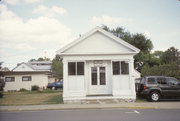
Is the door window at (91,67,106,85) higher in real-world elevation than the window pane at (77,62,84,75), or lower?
lower

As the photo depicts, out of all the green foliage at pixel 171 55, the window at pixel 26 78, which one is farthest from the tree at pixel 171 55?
the window at pixel 26 78

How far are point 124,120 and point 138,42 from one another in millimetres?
46271

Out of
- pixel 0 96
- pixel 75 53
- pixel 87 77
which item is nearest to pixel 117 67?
pixel 87 77

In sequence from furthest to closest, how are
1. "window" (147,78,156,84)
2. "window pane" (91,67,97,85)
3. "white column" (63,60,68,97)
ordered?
"window pane" (91,67,97,85)
"window" (147,78,156,84)
"white column" (63,60,68,97)

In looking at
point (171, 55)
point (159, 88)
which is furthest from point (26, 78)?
point (171, 55)

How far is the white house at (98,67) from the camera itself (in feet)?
53.7

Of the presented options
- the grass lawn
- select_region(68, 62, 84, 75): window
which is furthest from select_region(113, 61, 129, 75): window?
the grass lawn

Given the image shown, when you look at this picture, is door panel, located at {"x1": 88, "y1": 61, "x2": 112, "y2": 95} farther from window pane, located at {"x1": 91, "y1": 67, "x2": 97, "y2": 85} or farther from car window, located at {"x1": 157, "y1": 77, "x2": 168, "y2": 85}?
car window, located at {"x1": 157, "y1": 77, "x2": 168, "y2": 85}

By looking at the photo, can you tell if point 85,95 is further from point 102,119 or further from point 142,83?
point 102,119

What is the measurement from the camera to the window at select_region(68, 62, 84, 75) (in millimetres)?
16812

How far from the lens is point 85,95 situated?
637 inches

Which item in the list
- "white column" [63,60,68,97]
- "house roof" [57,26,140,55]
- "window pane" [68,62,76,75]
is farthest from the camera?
"window pane" [68,62,76,75]

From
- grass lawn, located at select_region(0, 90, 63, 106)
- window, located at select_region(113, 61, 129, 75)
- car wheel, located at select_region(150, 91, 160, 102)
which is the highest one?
window, located at select_region(113, 61, 129, 75)

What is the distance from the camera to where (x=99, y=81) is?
689 inches
